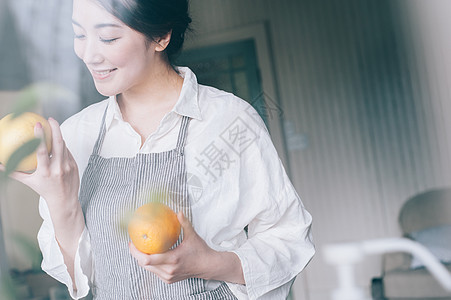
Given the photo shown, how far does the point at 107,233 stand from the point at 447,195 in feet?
1.40

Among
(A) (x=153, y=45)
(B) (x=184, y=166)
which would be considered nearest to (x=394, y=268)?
(B) (x=184, y=166)

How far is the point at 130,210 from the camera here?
54 cm

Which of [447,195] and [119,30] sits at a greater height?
[119,30]

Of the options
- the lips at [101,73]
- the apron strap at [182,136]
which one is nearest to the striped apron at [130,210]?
the apron strap at [182,136]

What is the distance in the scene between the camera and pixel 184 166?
555 millimetres

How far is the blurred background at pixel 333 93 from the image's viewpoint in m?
0.58

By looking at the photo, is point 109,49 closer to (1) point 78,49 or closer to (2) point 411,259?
(1) point 78,49

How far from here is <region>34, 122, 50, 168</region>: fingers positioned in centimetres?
52

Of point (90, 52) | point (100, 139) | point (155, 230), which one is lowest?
point (155, 230)

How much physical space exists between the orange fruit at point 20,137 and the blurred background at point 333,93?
2.7 inches

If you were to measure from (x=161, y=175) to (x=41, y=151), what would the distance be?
0.45 feet

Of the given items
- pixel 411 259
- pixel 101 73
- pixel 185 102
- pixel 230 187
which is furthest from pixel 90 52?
pixel 411 259

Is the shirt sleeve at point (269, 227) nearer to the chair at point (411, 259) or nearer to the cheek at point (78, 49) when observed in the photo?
the chair at point (411, 259)

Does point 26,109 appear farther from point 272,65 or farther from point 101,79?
point 272,65
